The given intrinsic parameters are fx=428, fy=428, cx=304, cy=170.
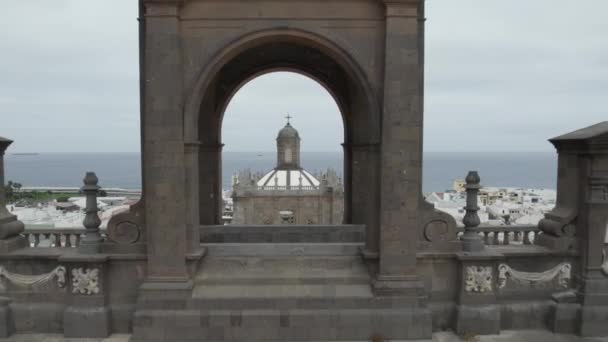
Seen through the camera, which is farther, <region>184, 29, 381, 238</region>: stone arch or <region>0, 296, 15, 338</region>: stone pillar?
<region>184, 29, 381, 238</region>: stone arch

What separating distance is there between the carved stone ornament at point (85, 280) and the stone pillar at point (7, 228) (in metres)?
1.47

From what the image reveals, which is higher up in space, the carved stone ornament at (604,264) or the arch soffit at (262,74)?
the arch soffit at (262,74)

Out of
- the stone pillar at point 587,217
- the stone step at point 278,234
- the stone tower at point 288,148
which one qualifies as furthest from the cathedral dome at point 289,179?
the stone pillar at point 587,217

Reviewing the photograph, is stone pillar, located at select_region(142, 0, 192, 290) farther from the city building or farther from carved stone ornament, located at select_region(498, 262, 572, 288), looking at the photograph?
the city building

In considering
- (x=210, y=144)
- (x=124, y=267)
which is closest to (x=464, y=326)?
(x=124, y=267)

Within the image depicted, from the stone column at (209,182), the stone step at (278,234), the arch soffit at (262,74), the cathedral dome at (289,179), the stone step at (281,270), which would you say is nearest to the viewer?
the stone step at (281,270)

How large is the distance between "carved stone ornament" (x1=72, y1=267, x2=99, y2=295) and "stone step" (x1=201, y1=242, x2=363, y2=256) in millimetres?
2154

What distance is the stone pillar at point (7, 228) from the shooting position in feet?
26.5

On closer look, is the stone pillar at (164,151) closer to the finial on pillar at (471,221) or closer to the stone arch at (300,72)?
the stone arch at (300,72)

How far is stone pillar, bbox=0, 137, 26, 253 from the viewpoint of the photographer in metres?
8.09

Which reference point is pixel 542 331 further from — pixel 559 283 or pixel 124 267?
pixel 124 267

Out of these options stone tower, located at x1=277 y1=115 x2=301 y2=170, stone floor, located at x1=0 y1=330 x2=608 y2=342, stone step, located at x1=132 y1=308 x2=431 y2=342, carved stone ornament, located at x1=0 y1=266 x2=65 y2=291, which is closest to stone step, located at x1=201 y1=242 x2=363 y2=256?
stone step, located at x1=132 y1=308 x2=431 y2=342

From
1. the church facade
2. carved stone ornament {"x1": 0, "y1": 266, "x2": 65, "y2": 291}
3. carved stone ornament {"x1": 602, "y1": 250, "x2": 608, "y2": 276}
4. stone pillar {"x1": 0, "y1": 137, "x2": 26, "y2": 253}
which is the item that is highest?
stone pillar {"x1": 0, "y1": 137, "x2": 26, "y2": 253}

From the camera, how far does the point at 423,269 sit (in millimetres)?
8211
